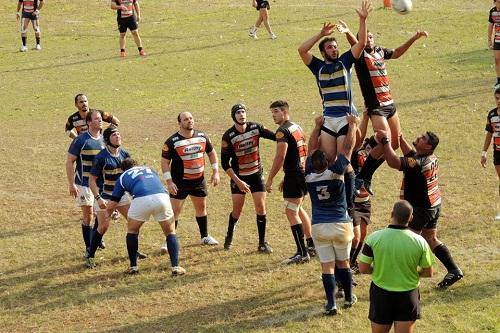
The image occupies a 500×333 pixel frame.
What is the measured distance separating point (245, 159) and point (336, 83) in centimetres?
218

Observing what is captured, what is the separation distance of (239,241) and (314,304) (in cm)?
294

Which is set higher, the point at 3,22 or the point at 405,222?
the point at 3,22

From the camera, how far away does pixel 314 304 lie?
11.1 meters

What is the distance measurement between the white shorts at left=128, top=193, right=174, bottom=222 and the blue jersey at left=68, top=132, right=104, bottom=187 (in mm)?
1669

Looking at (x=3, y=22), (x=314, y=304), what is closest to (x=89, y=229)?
(x=314, y=304)

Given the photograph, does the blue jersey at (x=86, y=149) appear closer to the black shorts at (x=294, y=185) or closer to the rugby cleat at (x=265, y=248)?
the rugby cleat at (x=265, y=248)

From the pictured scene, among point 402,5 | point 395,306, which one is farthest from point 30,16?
point 395,306

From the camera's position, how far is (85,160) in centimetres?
1350

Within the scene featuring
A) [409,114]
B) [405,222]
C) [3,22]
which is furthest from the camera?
[3,22]

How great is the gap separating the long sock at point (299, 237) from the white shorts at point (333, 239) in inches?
74.7

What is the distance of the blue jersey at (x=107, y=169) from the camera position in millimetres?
12977

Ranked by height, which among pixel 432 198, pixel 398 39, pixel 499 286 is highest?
pixel 398 39

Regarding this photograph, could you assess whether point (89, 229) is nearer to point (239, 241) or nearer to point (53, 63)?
point (239, 241)

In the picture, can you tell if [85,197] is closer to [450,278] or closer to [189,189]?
[189,189]
